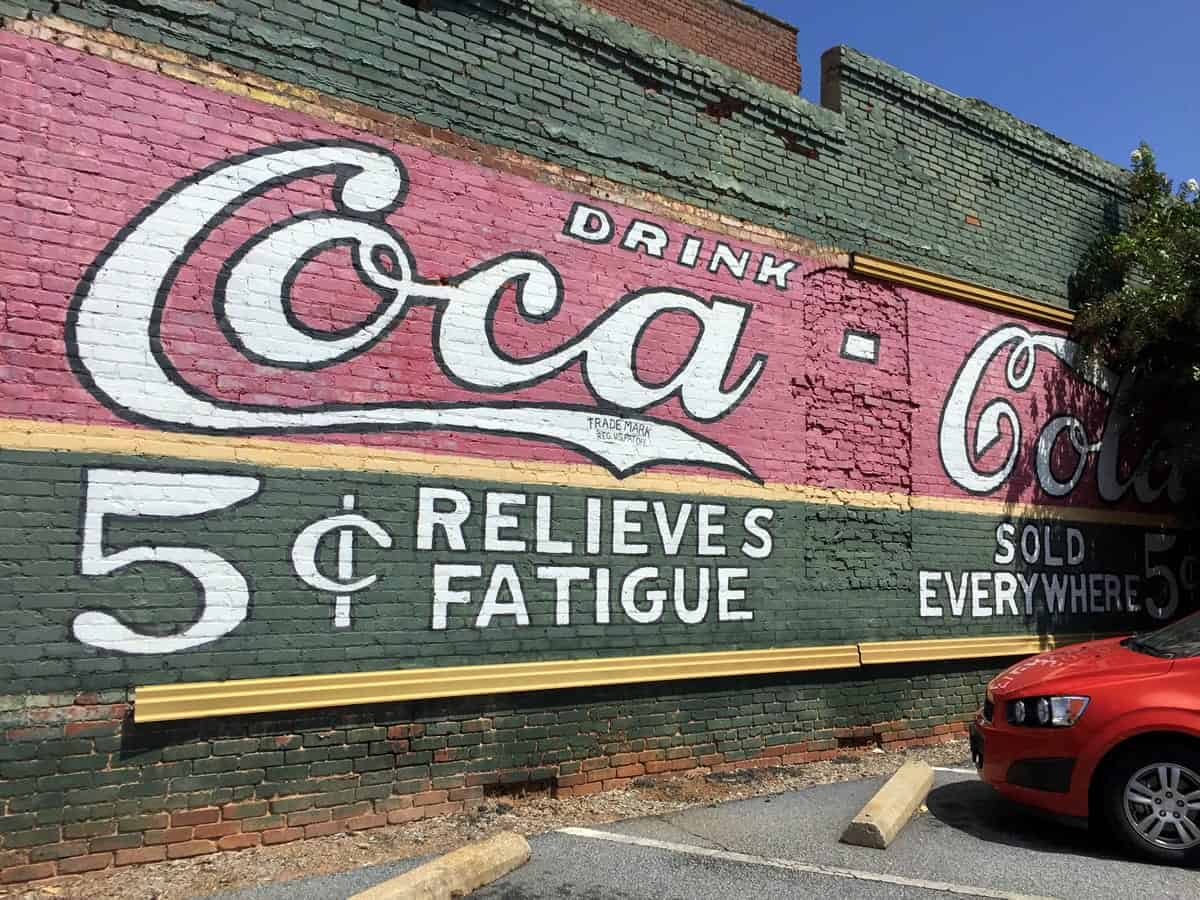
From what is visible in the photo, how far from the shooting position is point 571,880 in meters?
4.82

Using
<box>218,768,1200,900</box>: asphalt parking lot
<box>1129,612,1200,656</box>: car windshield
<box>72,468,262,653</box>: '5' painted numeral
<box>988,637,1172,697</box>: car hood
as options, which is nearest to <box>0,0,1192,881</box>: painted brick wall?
<box>72,468,262,653</box>: '5' painted numeral

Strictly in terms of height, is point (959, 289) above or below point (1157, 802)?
above

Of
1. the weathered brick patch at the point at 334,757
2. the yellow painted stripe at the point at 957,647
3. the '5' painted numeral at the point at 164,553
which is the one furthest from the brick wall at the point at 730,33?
the '5' painted numeral at the point at 164,553

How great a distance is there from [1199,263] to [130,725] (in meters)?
10.0

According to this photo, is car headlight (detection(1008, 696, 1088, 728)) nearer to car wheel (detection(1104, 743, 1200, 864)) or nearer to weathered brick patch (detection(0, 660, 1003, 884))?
car wheel (detection(1104, 743, 1200, 864))

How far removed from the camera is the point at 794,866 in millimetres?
5059

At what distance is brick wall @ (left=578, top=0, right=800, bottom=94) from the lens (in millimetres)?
12547

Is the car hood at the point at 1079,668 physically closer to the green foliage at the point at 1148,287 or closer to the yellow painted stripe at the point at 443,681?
the yellow painted stripe at the point at 443,681

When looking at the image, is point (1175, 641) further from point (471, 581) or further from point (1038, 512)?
point (471, 581)

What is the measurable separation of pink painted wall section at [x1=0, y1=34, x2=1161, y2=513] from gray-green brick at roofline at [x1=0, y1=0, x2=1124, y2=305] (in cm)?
35

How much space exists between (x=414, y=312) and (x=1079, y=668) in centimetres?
448

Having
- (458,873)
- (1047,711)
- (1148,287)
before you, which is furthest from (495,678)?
(1148,287)

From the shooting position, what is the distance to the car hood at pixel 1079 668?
17.8ft

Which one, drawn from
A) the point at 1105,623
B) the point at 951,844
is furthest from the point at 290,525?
the point at 1105,623
